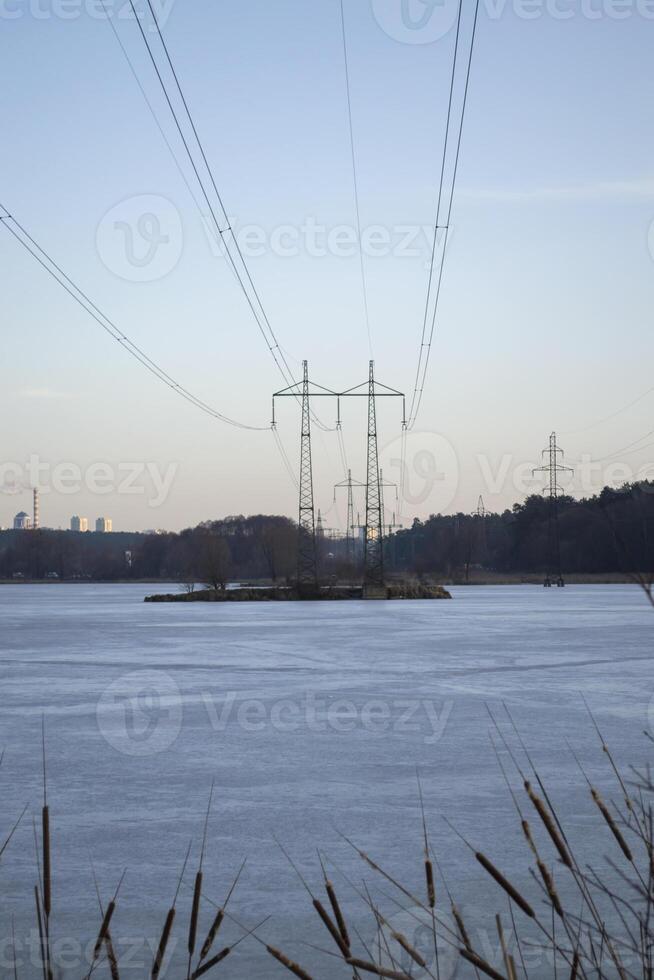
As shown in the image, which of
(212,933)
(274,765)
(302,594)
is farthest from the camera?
(302,594)

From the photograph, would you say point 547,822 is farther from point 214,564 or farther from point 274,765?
point 214,564

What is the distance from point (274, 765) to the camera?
7645mm

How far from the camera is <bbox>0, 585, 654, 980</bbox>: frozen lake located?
466 cm

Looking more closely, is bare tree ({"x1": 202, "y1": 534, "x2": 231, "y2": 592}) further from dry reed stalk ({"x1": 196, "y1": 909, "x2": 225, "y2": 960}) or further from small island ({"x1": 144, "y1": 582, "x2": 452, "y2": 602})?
dry reed stalk ({"x1": 196, "y1": 909, "x2": 225, "y2": 960})

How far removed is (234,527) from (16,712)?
12690cm

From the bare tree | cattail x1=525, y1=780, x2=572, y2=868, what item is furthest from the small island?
→ cattail x1=525, y1=780, x2=572, y2=868

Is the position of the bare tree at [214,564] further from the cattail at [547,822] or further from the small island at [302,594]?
the cattail at [547,822]

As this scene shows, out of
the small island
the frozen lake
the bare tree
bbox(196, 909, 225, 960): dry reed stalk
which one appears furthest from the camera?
the bare tree

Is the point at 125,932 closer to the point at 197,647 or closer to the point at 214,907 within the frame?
the point at 214,907

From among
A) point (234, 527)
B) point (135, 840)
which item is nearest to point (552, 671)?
point (135, 840)

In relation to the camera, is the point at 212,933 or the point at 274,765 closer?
the point at 212,933

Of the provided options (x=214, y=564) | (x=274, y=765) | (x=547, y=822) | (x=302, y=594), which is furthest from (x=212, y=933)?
(x=214, y=564)

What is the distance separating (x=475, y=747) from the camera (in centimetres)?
838

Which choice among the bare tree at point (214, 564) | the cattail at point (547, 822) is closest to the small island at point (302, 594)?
the bare tree at point (214, 564)
